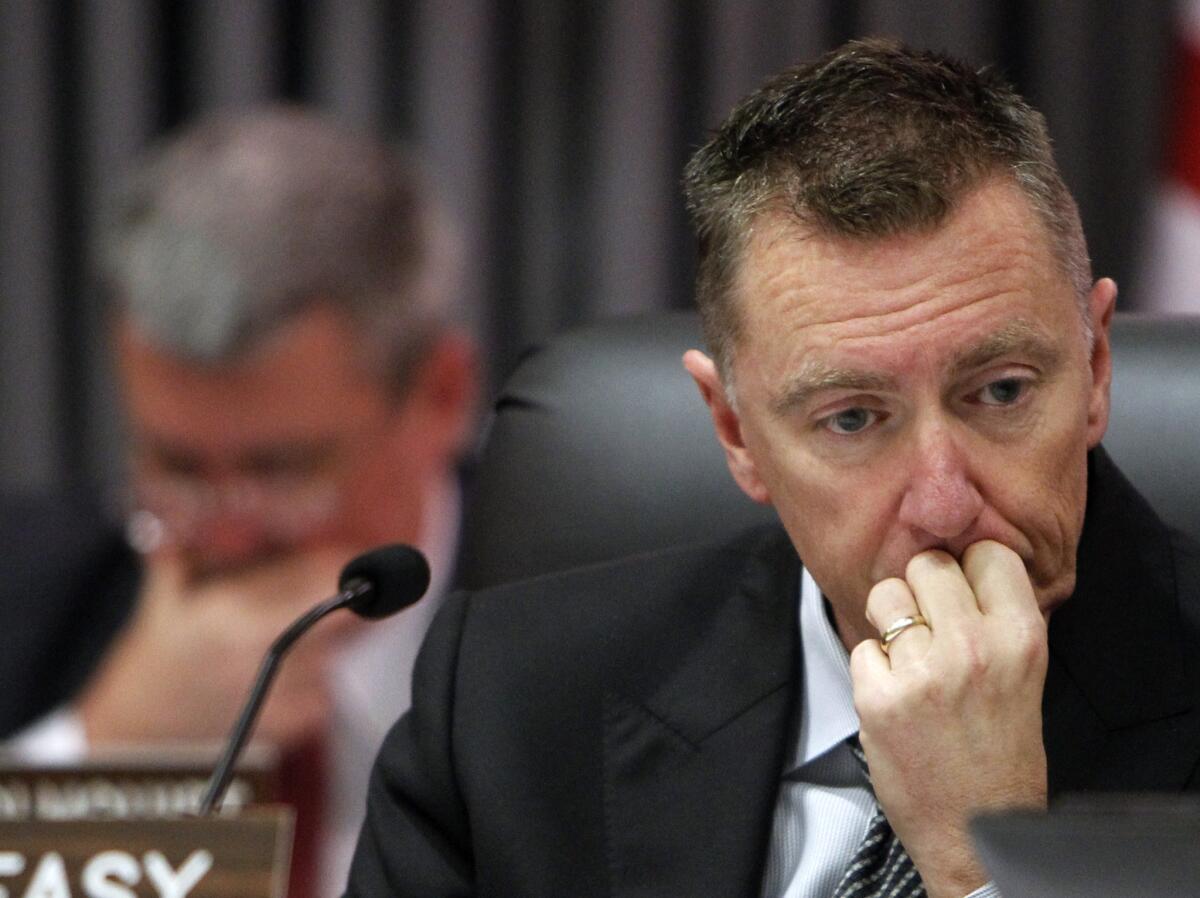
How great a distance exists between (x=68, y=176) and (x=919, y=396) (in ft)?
7.93

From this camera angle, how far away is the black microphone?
160cm

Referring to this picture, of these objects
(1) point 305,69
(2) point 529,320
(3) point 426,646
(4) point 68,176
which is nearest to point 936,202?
(3) point 426,646

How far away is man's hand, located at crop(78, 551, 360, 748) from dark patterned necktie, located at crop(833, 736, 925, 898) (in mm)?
1871

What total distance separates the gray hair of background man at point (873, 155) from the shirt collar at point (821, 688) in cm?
29

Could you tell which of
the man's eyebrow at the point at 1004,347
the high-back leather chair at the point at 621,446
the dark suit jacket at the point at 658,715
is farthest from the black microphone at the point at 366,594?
the man's eyebrow at the point at 1004,347

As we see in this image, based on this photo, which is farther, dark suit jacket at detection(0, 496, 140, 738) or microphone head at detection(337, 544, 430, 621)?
dark suit jacket at detection(0, 496, 140, 738)

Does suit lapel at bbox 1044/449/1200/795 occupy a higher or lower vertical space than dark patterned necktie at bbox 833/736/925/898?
higher

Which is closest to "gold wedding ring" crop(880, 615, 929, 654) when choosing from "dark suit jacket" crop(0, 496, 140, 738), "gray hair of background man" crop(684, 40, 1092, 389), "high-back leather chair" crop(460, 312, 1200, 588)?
"gray hair of background man" crop(684, 40, 1092, 389)

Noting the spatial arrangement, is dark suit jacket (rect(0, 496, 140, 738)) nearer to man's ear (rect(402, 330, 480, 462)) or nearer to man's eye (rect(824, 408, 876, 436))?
man's ear (rect(402, 330, 480, 462))

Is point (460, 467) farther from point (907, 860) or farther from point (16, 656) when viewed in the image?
point (907, 860)

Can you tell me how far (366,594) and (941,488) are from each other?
1.89 feet

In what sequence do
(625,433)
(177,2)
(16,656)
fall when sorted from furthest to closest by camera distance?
(177,2)
(16,656)
(625,433)

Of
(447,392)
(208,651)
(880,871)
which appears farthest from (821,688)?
(208,651)

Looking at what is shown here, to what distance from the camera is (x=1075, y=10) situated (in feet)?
10.3
